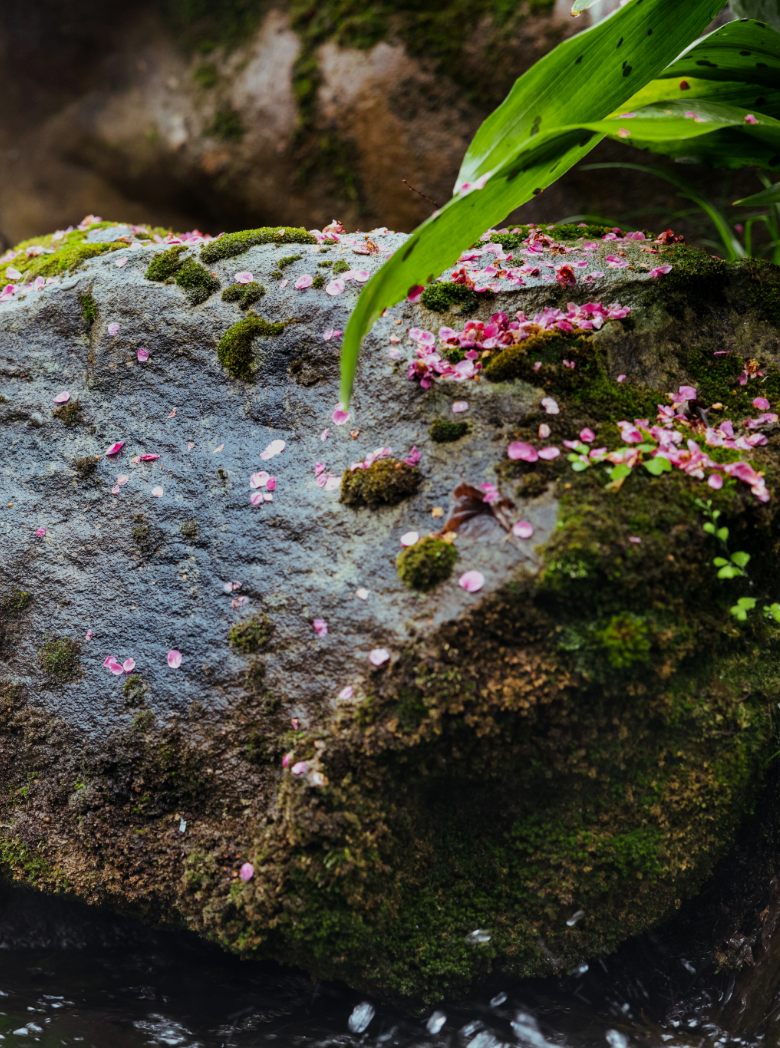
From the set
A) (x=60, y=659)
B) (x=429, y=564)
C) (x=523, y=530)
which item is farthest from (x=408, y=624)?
(x=60, y=659)

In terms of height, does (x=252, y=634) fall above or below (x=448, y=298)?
below

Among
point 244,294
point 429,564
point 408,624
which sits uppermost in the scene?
point 244,294

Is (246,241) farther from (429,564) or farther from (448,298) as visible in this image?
(429,564)

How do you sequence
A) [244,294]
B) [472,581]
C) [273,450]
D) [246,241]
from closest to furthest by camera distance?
1. [472,581]
2. [273,450]
3. [244,294]
4. [246,241]

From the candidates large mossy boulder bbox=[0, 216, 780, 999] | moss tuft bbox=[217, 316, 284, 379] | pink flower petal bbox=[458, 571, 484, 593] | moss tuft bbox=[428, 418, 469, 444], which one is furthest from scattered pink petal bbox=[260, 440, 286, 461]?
pink flower petal bbox=[458, 571, 484, 593]

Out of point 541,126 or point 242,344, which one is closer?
point 541,126

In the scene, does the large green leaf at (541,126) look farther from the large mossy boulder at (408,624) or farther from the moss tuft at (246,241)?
the moss tuft at (246,241)

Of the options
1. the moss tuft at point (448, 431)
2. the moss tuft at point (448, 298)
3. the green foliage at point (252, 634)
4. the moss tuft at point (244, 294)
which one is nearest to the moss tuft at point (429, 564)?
the moss tuft at point (448, 431)

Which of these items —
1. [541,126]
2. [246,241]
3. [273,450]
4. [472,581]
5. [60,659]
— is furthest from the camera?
[246,241]
